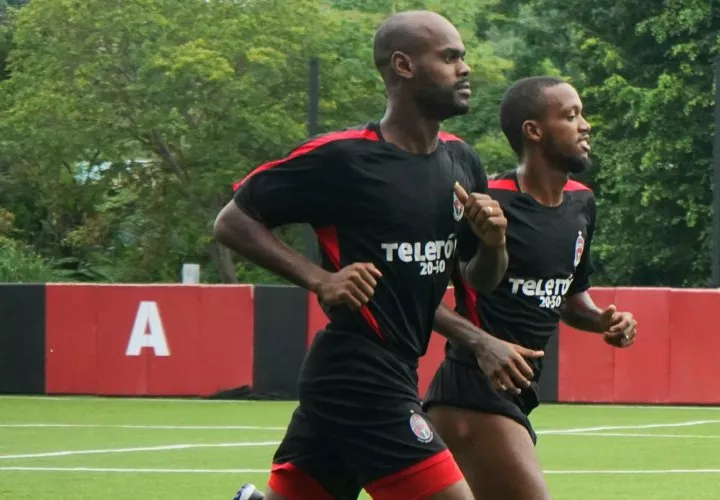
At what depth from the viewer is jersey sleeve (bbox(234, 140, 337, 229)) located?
5.69 metres

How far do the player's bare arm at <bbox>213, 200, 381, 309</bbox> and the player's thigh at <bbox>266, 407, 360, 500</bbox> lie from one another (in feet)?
1.60

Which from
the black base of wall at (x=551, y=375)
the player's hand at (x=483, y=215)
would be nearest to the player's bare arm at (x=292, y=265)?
the player's hand at (x=483, y=215)

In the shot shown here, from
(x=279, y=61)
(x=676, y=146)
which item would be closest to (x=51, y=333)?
(x=279, y=61)

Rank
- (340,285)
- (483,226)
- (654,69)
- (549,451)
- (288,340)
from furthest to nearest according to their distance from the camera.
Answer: (654,69), (288,340), (549,451), (483,226), (340,285)

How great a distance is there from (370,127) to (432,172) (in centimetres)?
25

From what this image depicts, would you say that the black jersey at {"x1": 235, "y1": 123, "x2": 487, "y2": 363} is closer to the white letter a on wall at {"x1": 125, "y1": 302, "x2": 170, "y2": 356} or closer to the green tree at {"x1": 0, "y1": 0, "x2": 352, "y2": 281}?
the white letter a on wall at {"x1": 125, "y1": 302, "x2": 170, "y2": 356}

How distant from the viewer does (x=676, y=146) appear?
132 feet

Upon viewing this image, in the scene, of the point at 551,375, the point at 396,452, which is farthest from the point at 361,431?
the point at 551,375

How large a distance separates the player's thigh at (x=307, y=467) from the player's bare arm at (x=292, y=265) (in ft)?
1.60

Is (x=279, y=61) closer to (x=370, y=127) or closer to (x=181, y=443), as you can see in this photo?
(x=181, y=443)

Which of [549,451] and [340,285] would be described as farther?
[549,451]

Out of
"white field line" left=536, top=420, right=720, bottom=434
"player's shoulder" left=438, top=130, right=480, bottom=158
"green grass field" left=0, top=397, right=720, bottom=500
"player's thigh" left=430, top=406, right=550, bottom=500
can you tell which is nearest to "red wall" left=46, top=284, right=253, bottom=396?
"green grass field" left=0, top=397, right=720, bottom=500

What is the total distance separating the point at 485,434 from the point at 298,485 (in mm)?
1010

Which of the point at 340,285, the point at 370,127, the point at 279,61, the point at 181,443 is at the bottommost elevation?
the point at 181,443
